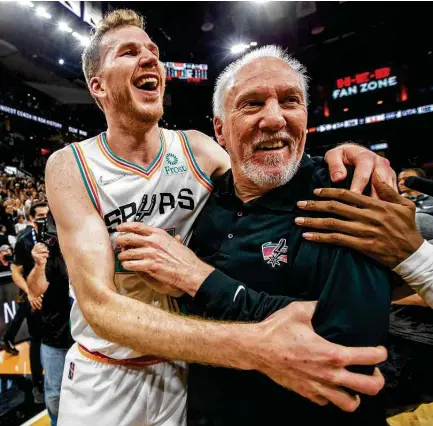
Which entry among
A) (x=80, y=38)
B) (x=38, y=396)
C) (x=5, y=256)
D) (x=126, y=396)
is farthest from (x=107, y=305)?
(x=80, y=38)

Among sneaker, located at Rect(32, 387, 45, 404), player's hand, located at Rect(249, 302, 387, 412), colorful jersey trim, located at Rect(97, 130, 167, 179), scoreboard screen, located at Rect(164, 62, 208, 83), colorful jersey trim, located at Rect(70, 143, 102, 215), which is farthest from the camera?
scoreboard screen, located at Rect(164, 62, 208, 83)

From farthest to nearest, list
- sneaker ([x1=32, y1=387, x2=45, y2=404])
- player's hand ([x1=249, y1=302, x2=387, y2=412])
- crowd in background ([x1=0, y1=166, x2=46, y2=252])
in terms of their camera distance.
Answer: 1. crowd in background ([x1=0, y1=166, x2=46, y2=252])
2. sneaker ([x1=32, y1=387, x2=45, y2=404])
3. player's hand ([x1=249, y1=302, x2=387, y2=412])

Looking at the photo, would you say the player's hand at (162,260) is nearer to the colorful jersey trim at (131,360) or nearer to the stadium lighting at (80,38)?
the colorful jersey trim at (131,360)

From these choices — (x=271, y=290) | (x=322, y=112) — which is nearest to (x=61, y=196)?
(x=271, y=290)

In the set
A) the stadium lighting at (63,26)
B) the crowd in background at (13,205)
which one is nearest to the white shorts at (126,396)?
the crowd in background at (13,205)

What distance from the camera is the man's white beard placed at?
136 centimetres

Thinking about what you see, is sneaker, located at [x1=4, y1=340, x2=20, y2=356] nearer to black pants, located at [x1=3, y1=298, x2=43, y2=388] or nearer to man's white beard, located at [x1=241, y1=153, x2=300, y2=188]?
black pants, located at [x1=3, y1=298, x2=43, y2=388]

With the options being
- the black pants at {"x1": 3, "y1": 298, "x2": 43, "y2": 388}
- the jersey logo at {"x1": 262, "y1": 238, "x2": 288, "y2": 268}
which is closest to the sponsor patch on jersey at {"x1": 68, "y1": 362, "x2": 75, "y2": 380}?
the jersey logo at {"x1": 262, "y1": 238, "x2": 288, "y2": 268}

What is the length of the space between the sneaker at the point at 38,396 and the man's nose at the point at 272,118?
3.88 meters

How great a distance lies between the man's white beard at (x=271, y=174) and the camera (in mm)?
1359

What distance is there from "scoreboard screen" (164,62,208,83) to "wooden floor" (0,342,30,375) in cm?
1477

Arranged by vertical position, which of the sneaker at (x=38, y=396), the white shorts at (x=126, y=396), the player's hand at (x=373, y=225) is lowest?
the sneaker at (x=38, y=396)

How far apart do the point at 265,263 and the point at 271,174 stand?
36 centimetres

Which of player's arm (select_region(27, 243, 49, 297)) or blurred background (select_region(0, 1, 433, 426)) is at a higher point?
blurred background (select_region(0, 1, 433, 426))
